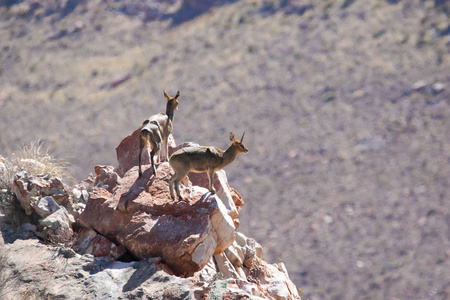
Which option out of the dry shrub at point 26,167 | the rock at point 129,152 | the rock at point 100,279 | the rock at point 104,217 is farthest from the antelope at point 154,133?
the dry shrub at point 26,167

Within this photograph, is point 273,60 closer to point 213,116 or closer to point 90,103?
point 213,116

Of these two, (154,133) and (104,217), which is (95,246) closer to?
(104,217)

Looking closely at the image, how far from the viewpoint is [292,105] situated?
55.4 meters

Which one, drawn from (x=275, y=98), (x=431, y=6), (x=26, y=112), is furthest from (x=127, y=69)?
(x=431, y=6)

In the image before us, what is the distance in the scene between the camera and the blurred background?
1668 inches

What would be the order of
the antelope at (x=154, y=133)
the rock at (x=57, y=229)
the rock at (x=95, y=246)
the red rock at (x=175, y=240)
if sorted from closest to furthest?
the red rock at (x=175, y=240) < the rock at (x=95, y=246) < the rock at (x=57, y=229) < the antelope at (x=154, y=133)

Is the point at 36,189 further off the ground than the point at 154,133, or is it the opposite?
the point at 154,133

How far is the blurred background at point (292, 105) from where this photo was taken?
1668 inches

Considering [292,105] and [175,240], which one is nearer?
[175,240]

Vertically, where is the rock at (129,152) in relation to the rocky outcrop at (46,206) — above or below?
below

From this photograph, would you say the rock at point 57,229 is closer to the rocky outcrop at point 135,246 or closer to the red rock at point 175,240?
the rocky outcrop at point 135,246

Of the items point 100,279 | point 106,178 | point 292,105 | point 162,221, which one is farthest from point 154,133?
point 292,105

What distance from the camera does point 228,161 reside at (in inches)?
468

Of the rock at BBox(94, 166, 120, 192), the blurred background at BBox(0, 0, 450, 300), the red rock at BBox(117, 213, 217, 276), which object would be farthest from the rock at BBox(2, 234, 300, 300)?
the blurred background at BBox(0, 0, 450, 300)
